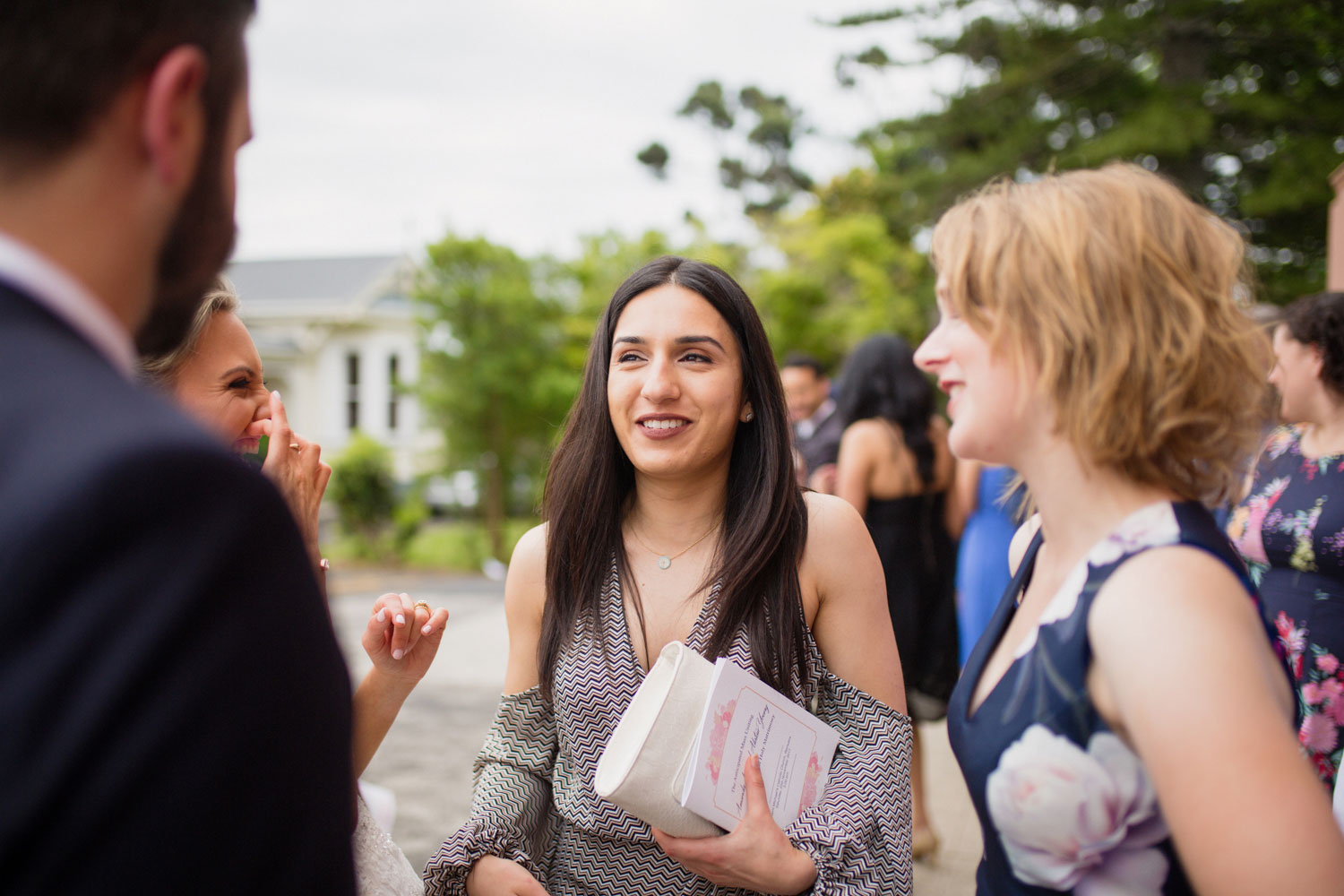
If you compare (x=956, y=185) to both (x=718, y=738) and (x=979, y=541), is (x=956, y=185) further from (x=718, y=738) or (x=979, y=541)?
(x=718, y=738)

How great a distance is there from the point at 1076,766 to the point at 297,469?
1397 mm

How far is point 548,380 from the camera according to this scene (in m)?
15.9

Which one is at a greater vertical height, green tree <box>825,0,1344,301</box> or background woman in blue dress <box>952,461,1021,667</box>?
green tree <box>825,0,1344,301</box>

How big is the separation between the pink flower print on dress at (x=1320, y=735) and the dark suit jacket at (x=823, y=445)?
2258 mm

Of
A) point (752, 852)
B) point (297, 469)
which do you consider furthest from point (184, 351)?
point (752, 852)

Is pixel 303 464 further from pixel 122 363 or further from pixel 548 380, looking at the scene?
pixel 548 380

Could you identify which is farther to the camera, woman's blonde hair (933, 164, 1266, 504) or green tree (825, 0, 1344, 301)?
green tree (825, 0, 1344, 301)

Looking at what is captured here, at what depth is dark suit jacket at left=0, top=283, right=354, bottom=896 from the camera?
605 millimetres

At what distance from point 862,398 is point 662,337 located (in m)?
2.61

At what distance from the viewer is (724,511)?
6.51 ft

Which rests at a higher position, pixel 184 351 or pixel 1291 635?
pixel 184 351

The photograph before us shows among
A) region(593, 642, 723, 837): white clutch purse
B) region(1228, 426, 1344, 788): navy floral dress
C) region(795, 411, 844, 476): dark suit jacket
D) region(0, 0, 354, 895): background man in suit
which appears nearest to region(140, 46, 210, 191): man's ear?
region(0, 0, 354, 895): background man in suit

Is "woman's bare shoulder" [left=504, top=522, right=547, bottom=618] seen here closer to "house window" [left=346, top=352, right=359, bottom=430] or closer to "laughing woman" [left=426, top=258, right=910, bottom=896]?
"laughing woman" [left=426, top=258, right=910, bottom=896]

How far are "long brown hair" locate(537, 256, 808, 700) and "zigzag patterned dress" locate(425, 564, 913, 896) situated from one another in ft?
0.12
